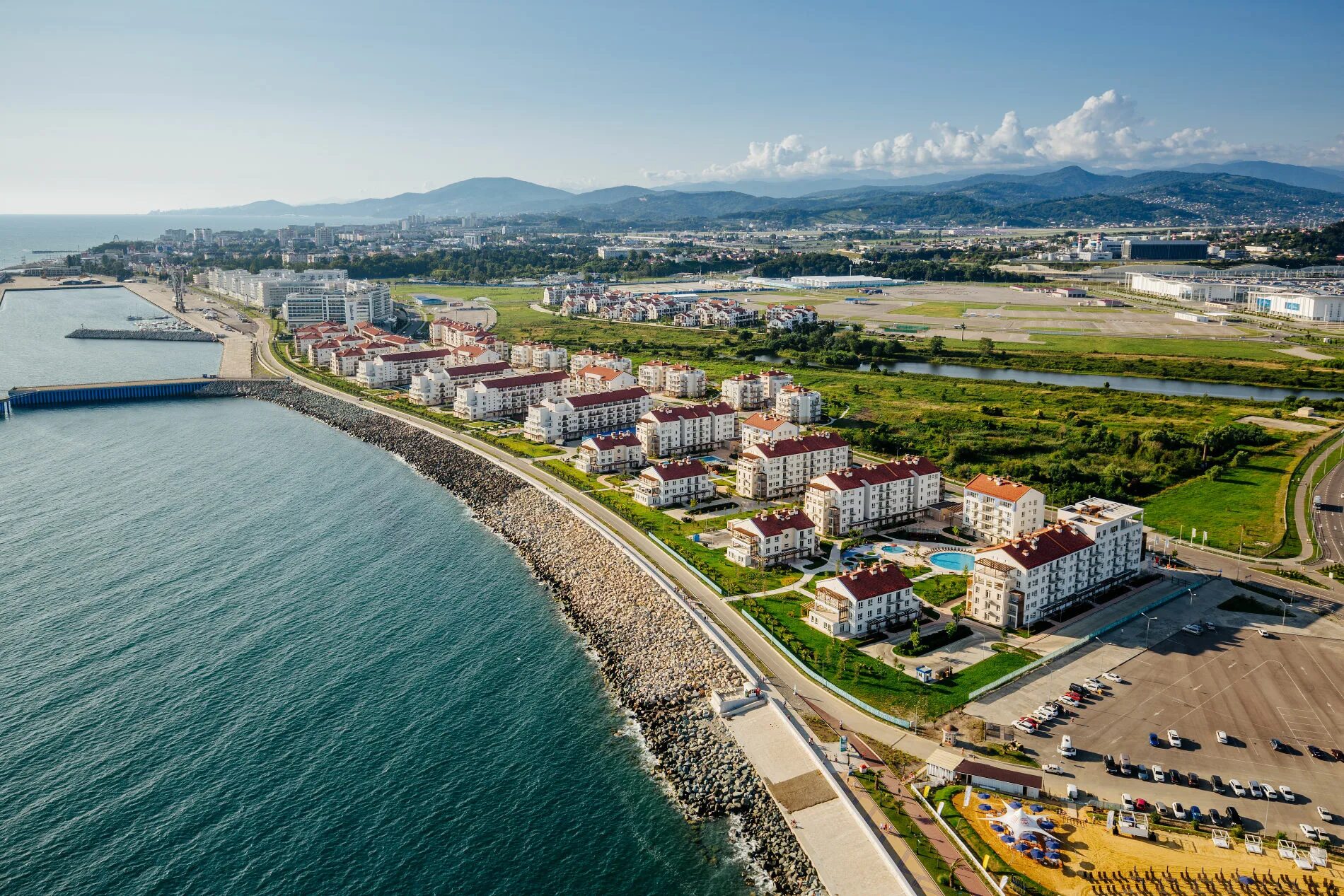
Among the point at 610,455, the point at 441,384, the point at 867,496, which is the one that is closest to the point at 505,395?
the point at 441,384

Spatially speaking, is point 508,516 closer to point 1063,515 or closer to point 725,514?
point 725,514

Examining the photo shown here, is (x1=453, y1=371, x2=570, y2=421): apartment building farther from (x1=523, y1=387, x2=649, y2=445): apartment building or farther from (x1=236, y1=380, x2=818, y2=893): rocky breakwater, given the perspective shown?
(x1=236, y1=380, x2=818, y2=893): rocky breakwater

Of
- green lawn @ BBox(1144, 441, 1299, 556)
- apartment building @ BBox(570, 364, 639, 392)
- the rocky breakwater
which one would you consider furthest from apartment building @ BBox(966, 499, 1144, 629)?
apartment building @ BBox(570, 364, 639, 392)

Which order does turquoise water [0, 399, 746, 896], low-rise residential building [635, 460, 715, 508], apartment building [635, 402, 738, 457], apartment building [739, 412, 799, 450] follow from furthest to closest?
apartment building [635, 402, 738, 457] → apartment building [739, 412, 799, 450] → low-rise residential building [635, 460, 715, 508] → turquoise water [0, 399, 746, 896]

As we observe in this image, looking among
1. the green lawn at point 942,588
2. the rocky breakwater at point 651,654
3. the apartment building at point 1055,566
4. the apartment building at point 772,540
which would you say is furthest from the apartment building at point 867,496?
the rocky breakwater at point 651,654

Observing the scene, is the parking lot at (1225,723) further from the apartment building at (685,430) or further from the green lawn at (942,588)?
the apartment building at (685,430)

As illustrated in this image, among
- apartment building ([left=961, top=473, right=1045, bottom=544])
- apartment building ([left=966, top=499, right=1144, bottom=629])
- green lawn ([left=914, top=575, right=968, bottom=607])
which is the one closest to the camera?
apartment building ([left=966, top=499, right=1144, bottom=629])

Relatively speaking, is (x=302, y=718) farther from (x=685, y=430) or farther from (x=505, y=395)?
(x=505, y=395)
